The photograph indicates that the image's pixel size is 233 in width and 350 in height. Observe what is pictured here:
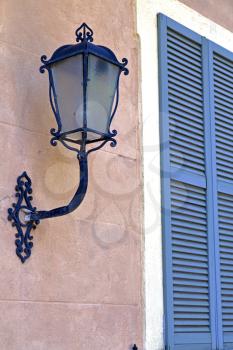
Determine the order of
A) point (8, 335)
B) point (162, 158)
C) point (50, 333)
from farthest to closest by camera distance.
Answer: point (162, 158), point (50, 333), point (8, 335)

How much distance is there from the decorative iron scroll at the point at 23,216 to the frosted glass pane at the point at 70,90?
0.28 metres

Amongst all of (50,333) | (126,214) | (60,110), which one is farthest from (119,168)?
(50,333)

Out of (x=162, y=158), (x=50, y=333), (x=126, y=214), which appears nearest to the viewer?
(x=50, y=333)

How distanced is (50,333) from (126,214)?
2.47 ft

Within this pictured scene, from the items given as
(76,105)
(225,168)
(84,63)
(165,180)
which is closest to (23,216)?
(76,105)

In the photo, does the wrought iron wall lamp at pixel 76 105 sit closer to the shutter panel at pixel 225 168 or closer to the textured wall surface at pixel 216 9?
the shutter panel at pixel 225 168

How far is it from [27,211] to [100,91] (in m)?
0.56

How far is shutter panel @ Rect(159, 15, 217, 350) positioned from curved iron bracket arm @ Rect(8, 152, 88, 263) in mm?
861

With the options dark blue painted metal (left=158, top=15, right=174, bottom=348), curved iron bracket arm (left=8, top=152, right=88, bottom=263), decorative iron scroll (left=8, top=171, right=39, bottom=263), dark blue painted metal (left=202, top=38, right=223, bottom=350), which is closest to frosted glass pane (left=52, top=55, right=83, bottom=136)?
curved iron bracket arm (left=8, top=152, right=88, bottom=263)

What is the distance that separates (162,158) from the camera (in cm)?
354

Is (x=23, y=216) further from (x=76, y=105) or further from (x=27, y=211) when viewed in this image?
(x=76, y=105)

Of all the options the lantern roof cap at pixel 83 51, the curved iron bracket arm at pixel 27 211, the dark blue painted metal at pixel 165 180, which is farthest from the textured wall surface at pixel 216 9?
the curved iron bracket arm at pixel 27 211

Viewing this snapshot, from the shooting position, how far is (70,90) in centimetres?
269

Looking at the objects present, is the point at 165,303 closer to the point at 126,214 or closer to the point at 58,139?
the point at 126,214
